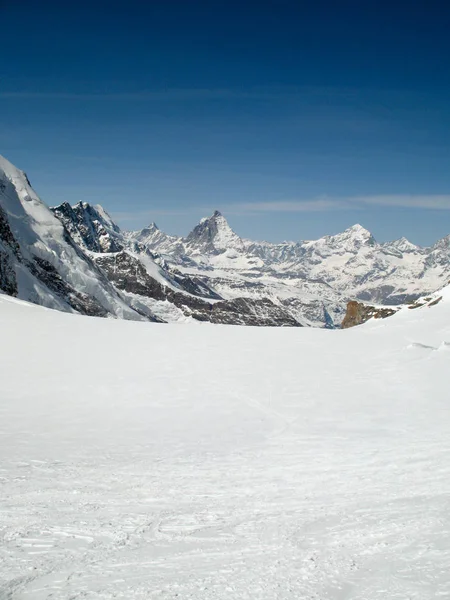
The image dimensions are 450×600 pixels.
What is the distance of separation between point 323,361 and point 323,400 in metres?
4.31

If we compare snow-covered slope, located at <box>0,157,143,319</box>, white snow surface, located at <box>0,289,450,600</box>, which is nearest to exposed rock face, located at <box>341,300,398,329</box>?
white snow surface, located at <box>0,289,450,600</box>

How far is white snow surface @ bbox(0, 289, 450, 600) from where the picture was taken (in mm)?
4734

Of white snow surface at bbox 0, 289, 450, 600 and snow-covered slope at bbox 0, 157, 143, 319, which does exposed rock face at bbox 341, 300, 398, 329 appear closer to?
white snow surface at bbox 0, 289, 450, 600

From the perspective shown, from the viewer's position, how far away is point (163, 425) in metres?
11.7

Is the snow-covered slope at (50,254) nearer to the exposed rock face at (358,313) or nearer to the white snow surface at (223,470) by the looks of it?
the exposed rock face at (358,313)

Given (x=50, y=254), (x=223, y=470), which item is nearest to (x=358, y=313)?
(x=223, y=470)

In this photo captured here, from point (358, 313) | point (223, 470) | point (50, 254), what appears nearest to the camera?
point (223, 470)

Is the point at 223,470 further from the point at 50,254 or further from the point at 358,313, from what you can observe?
the point at 50,254

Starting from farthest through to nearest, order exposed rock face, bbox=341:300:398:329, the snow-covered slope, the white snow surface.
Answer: the snow-covered slope
exposed rock face, bbox=341:300:398:329
the white snow surface

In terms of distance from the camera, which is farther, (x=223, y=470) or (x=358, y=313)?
(x=358, y=313)

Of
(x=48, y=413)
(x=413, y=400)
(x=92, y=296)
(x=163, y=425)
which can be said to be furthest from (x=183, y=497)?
(x=92, y=296)

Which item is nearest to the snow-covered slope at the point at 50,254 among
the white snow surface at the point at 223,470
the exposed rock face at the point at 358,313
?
the exposed rock face at the point at 358,313

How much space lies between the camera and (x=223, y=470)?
870cm

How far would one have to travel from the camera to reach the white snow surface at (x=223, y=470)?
15.5ft
